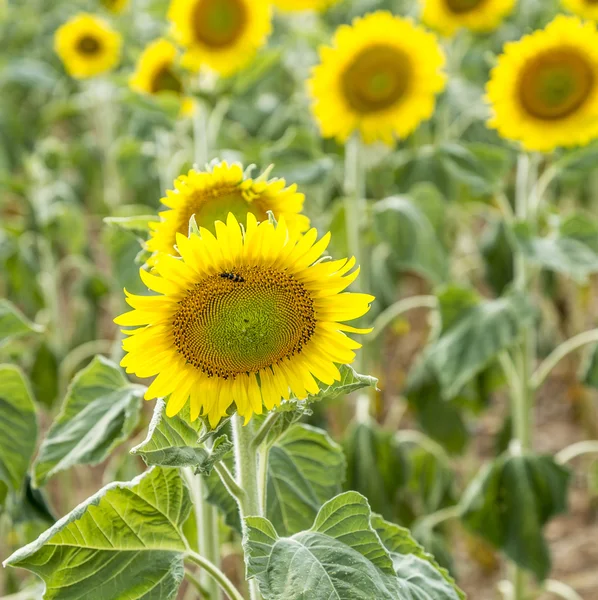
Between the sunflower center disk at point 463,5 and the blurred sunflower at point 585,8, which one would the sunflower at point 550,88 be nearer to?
the blurred sunflower at point 585,8

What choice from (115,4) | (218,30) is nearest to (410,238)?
Answer: (218,30)

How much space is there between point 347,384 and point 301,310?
79mm

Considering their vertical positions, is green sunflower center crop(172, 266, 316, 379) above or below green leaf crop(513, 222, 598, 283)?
above

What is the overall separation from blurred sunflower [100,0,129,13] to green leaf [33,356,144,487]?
231 cm

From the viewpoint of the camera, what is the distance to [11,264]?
6.57 ft

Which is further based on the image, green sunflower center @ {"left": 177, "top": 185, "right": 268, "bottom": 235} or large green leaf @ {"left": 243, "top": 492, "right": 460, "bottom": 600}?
green sunflower center @ {"left": 177, "top": 185, "right": 268, "bottom": 235}

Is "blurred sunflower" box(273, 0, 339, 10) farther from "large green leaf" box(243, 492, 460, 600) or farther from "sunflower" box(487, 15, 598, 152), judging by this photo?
"large green leaf" box(243, 492, 460, 600)

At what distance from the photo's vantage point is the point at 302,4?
257 centimetres

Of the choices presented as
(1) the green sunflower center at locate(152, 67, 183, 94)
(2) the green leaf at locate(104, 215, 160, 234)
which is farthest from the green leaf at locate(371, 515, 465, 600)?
(1) the green sunflower center at locate(152, 67, 183, 94)

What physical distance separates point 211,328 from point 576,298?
208cm

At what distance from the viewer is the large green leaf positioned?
0.75 m

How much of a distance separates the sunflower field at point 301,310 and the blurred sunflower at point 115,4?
15 cm

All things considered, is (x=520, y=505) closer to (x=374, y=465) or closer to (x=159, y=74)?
(x=374, y=465)

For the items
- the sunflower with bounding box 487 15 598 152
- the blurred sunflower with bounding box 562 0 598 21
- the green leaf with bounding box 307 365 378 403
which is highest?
the blurred sunflower with bounding box 562 0 598 21
